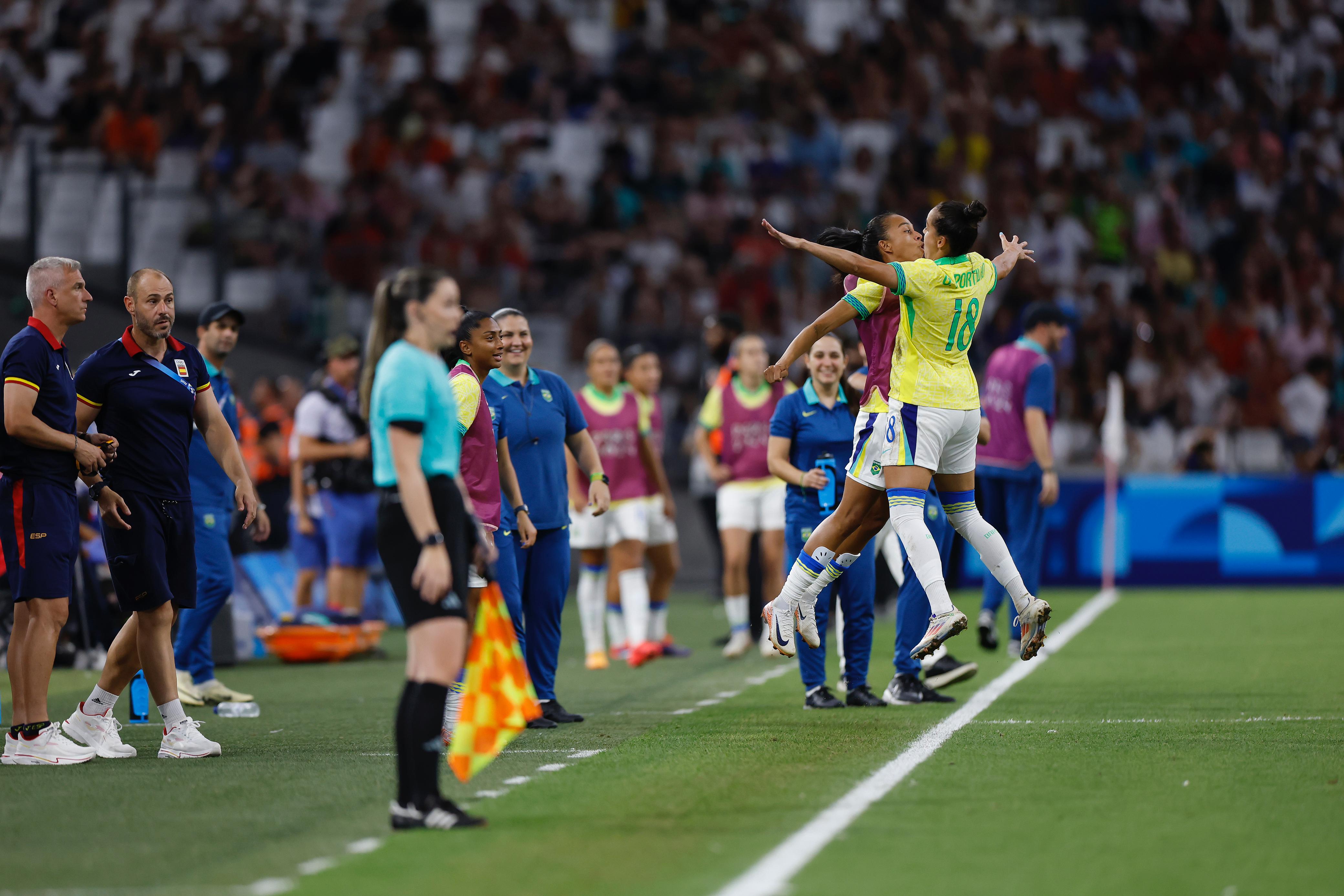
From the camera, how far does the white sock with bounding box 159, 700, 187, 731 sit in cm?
802

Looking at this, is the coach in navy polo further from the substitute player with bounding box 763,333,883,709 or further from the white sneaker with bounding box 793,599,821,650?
the substitute player with bounding box 763,333,883,709

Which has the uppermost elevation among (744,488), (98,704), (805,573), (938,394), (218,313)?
(218,313)

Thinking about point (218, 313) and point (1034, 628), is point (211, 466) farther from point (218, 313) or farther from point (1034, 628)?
point (1034, 628)

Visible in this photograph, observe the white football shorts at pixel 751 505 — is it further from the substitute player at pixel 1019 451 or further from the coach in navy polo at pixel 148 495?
the coach in navy polo at pixel 148 495

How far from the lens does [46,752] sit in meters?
7.92

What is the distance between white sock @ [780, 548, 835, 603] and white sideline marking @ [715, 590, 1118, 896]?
0.96m

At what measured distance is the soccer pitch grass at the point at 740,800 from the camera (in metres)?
5.17

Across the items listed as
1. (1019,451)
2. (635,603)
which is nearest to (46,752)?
(635,603)

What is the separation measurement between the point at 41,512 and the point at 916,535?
13.9 feet

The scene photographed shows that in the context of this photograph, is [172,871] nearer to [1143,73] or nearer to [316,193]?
[316,193]

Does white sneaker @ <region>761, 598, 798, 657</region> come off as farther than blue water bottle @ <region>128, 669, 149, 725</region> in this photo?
No

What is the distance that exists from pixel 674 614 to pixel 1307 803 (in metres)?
11.9

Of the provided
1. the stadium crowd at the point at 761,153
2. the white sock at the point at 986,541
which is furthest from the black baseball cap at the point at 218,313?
the stadium crowd at the point at 761,153

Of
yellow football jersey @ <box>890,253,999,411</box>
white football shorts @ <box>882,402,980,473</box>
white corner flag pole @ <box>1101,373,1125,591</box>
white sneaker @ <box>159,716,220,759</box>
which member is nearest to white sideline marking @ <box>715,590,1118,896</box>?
white football shorts @ <box>882,402,980,473</box>
